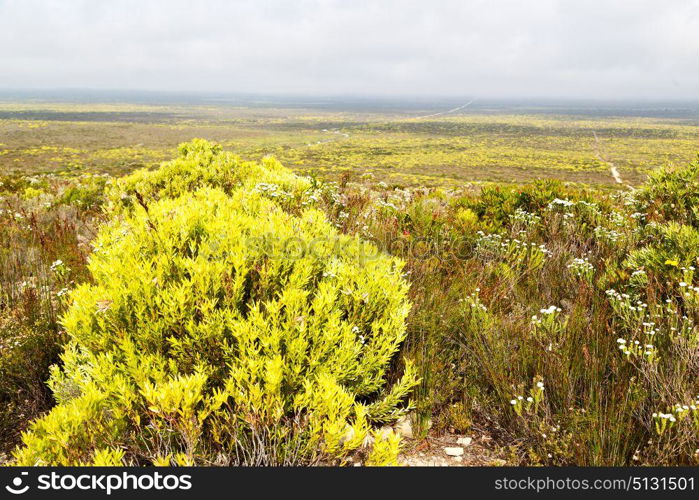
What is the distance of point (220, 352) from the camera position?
2525mm

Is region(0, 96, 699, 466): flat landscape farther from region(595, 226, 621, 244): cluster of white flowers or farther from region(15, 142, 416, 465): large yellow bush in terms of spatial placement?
region(595, 226, 621, 244): cluster of white flowers

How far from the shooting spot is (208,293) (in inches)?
101

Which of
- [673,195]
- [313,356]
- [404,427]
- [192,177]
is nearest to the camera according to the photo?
[313,356]

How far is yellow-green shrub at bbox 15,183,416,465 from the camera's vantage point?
2123mm

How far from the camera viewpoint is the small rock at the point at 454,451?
2627mm

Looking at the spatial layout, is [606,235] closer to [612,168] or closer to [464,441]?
[464,441]

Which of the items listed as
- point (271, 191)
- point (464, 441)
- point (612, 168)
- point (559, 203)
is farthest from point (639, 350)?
point (612, 168)

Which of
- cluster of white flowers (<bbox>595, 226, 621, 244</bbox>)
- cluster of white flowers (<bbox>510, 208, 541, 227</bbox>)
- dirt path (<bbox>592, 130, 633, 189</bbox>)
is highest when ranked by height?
dirt path (<bbox>592, 130, 633, 189</bbox>)

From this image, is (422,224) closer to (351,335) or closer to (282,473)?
(351,335)

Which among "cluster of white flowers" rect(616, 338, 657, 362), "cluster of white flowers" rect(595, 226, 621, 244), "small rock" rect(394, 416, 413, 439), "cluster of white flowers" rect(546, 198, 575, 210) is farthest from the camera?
"cluster of white flowers" rect(546, 198, 575, 210)

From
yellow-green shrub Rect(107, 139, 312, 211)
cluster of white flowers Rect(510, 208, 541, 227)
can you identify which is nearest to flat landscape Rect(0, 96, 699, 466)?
cluster of white flowers Rect(510, 208, 541, 227)

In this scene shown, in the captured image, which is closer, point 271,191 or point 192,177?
point 271,191

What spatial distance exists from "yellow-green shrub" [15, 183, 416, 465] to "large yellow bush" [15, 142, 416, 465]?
0.04 feet

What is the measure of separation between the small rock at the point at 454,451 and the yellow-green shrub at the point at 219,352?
39cm
